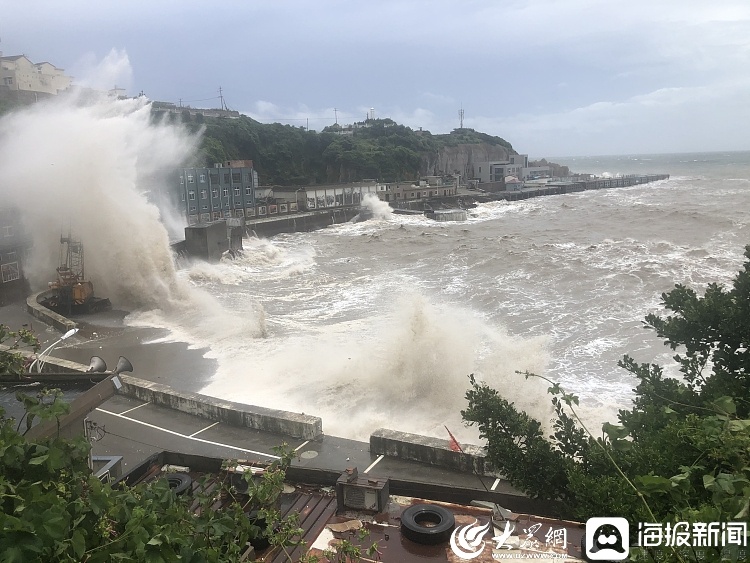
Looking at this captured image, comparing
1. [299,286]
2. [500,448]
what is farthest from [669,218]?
[500,448]

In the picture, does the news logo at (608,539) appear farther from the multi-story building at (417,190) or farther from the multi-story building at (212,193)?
the multi-story building at (417,190)

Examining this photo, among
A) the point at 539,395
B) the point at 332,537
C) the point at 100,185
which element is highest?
the point at 100,185

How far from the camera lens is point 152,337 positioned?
1641 centimetres

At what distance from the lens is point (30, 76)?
2323 inches

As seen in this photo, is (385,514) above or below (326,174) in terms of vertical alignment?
below

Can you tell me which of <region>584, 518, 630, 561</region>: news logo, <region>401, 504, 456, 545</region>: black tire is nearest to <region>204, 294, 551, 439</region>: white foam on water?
<region>401, 504, 456, 545</region>: black tire

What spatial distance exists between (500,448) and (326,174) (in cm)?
7702

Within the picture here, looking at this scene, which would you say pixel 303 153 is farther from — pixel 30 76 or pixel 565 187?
pixel 565 187

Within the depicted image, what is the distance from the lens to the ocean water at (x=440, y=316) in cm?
1146

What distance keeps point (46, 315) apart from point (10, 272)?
5.98 meters

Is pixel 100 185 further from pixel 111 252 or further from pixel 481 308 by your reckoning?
pixel 481 308

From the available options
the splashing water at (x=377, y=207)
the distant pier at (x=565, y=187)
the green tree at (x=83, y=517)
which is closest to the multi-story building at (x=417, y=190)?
the splashing water at (x=377, y=207)

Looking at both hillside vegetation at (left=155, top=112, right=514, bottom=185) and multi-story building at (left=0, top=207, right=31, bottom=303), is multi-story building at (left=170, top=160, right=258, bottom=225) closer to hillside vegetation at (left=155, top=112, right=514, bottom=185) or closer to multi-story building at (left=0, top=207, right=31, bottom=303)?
hillside vegetation at (left=155, top=112, right=514, bottom=185)

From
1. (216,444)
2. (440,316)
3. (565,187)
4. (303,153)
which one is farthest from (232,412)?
(565,187)
